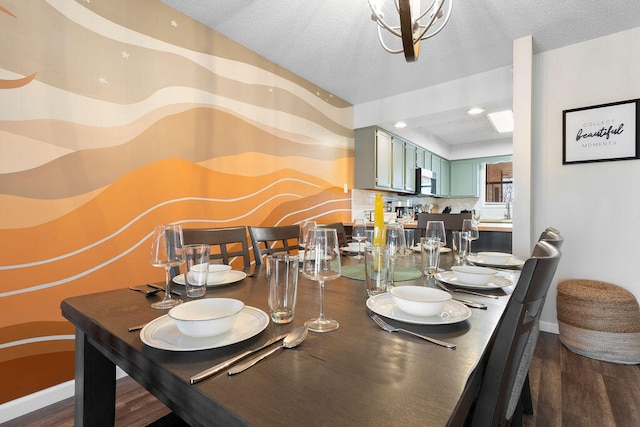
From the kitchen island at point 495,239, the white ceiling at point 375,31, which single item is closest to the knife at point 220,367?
the white ceiling at point 375,31

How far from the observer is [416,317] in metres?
0.75

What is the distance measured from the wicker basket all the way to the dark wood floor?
0.23 feet

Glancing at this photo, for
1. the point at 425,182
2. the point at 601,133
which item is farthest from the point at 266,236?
the point at 425,182

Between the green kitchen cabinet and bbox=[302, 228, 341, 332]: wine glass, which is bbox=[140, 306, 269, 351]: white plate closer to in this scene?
bbox=[302, 228, 341, 332]: wine glass

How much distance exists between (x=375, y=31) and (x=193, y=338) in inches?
98.7

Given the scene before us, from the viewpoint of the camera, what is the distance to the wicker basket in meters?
1.98

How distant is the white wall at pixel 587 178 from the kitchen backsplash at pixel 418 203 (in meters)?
2.01

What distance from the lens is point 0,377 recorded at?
1.45 meters

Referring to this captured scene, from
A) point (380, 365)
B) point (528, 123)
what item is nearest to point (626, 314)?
point (528, 123)

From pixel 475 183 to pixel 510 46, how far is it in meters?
3.70

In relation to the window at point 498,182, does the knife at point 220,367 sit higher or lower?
lower

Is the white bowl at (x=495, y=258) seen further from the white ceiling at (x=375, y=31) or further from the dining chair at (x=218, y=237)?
the white ceiling at (x=375, y=31)

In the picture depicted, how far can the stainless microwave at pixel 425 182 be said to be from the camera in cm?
473

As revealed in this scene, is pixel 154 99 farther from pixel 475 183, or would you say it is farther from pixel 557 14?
pixel 475 183
